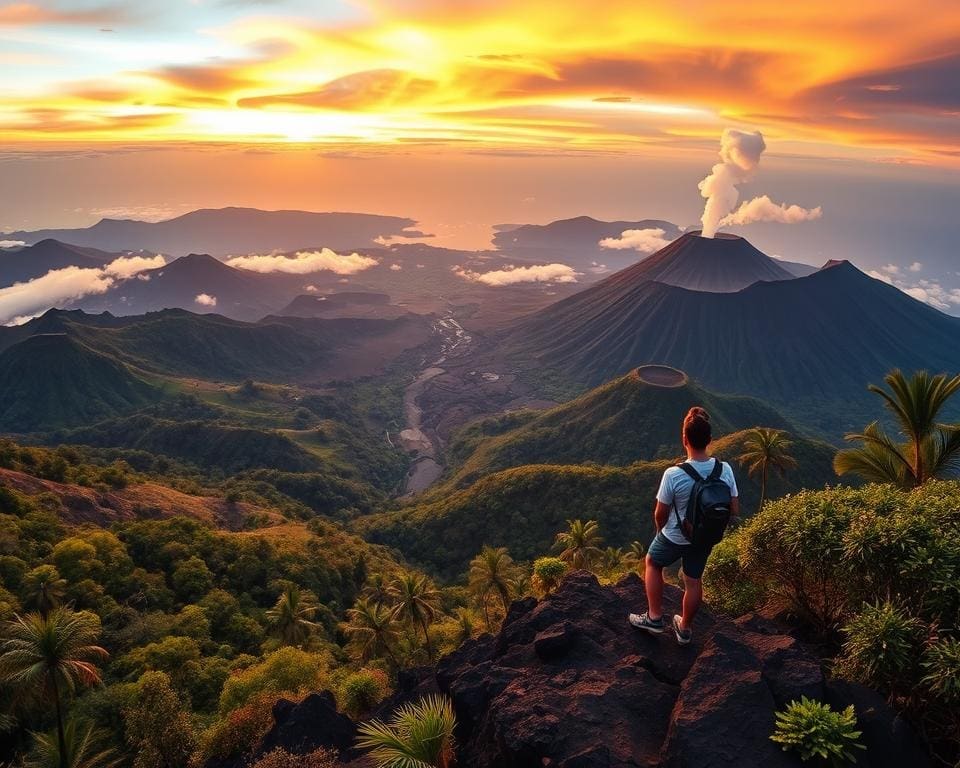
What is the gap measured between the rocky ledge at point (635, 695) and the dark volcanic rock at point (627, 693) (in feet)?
0.07

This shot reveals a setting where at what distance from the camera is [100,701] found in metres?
27.9

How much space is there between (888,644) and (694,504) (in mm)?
4019

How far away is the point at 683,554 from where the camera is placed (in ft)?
35.1

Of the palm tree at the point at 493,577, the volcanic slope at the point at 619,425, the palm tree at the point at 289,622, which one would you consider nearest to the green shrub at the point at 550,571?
the palm tree at the point at 493,577

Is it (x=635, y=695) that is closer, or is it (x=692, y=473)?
(x=692, y=473)

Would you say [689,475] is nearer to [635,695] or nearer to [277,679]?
[635,695]

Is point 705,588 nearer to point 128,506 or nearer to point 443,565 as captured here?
point 128,506

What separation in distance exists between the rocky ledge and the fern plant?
322 millimetres

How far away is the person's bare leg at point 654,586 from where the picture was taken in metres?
11.6

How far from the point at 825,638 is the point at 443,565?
77.0 meters

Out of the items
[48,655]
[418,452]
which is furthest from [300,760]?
[418,452]

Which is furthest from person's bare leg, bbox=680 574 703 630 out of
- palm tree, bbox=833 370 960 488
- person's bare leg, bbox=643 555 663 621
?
palm tree, bbox=833 370 960 488

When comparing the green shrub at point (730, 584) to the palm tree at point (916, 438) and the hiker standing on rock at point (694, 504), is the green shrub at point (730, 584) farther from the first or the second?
the palm tree at point (916, 438)

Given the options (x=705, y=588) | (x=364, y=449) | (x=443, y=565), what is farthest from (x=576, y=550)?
(x=364, y=449)
